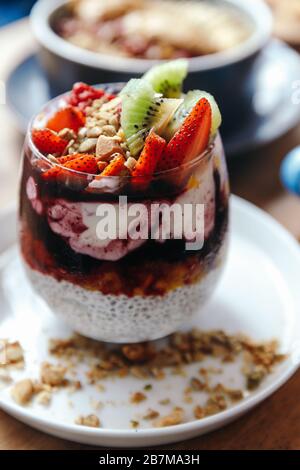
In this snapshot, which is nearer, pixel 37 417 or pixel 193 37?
pixel 37 417

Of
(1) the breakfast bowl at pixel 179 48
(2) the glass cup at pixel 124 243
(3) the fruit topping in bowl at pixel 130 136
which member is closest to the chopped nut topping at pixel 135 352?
(2) the glass cup at pixel 124 243

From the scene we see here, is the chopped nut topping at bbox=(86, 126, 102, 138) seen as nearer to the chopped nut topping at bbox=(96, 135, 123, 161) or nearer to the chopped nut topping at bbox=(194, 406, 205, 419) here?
the chopped nut topping at bbox=(96, 135, 123, 161)

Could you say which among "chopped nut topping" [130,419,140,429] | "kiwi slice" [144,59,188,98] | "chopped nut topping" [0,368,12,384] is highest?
"kiwi slice" [144,59,188,98]

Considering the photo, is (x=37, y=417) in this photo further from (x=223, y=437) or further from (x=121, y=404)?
(x=223, y=437)

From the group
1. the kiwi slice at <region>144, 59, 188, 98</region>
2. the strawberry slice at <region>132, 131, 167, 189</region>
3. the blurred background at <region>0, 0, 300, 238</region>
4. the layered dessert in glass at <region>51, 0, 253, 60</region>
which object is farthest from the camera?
the layered dessert in glass at <region>51, 0, 253, 60</region>

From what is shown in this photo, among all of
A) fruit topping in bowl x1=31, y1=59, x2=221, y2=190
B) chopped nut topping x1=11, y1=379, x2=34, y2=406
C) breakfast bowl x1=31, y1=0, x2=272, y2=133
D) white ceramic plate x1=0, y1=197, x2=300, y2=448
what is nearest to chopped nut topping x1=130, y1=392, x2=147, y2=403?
white ceramic plate x1=0, y1=197, x2=300, y2=448

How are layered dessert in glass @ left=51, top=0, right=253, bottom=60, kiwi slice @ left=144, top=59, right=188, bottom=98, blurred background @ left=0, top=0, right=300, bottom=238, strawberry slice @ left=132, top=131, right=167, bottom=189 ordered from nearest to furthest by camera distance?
strawberry slice @ left=132, top=131, right=167, bottom=189 → kiwi slice @ left=144, top=59, right=188, bottom=98 → blurred background @ left=0, top=0, right=300, bottom=238 → layered dessert in glass @ left=51, top=0, right=253, bottom=60

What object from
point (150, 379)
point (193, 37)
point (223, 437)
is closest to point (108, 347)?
point (150, 379)
